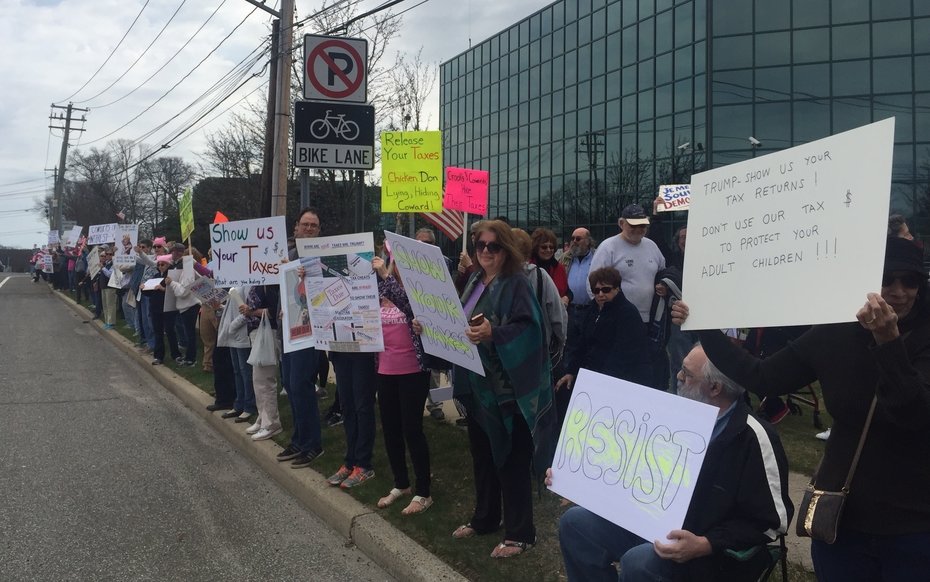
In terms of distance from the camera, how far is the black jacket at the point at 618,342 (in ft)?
16.1

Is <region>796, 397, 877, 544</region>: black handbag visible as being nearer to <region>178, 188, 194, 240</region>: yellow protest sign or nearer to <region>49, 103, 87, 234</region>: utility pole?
<region>178, 188, 194, 240</region>: yellow protest sign

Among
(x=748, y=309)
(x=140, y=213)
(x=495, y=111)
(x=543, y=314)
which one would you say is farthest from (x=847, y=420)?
(x=140, y=213)

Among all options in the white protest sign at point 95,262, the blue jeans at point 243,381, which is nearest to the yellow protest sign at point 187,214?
the blue jeans at point 243,381

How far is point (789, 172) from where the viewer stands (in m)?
2.38

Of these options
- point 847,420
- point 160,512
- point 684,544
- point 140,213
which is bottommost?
point 160,512

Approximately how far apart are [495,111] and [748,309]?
3638 cm

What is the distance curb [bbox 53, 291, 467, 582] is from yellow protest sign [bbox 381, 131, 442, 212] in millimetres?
3148

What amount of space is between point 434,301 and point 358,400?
1.50m

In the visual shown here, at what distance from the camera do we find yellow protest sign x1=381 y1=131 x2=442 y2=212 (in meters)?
8.27

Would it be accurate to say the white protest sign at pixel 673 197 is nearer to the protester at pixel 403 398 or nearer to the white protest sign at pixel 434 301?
the protester at pixel 403 398

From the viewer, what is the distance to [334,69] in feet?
24.1

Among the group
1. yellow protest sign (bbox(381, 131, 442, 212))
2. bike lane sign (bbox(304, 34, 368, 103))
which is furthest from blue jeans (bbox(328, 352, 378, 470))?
yellow protest sign (bbox(381, 131, 442, 212))

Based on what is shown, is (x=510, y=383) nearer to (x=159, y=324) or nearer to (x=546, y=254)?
(x=546, y=254)

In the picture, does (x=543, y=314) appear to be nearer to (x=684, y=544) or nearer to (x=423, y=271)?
(x=423, y=271)
